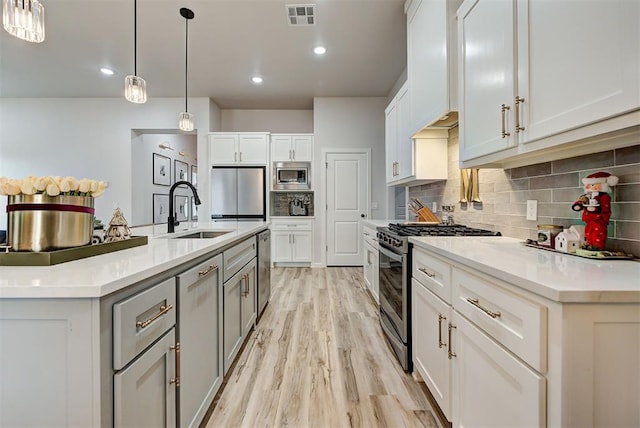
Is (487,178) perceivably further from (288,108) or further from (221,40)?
(288,108)

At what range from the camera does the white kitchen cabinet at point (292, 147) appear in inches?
213

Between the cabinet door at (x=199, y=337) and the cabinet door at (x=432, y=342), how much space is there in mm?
1115

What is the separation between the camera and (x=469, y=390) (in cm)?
120

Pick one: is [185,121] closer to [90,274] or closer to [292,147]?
[292,147]

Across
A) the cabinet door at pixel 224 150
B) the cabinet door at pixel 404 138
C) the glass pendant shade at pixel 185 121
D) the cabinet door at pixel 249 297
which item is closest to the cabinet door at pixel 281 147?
the cabinet door at pixel 224 150

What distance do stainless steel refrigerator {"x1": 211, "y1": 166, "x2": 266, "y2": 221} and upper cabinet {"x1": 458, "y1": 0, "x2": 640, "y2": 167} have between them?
12.9ft

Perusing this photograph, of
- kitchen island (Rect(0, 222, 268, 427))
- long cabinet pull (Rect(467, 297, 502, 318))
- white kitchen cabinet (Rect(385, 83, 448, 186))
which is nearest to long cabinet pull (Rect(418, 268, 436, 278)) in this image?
long cabinet pull (Rect(467, 297, 502, 318))

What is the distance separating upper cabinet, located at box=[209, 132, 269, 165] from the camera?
17.5 feet

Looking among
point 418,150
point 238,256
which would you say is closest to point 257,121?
point 418,150

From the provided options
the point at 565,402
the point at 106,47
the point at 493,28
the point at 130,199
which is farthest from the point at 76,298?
the point at 130,199

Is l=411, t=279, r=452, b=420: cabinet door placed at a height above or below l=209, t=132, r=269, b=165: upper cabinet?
below

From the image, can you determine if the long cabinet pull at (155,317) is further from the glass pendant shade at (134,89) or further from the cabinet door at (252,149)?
the cabinet door at (252,149)

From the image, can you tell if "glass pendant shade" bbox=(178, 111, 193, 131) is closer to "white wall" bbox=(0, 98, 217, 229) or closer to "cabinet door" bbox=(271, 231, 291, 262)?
"white wall" bbox=(0, 98, 217, 229)

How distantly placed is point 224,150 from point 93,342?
4.92m
